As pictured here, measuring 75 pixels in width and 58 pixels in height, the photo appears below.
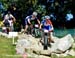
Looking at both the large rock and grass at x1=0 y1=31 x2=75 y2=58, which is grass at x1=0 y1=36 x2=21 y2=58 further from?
the large rock

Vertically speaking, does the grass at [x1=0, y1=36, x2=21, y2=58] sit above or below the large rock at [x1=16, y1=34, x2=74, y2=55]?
below

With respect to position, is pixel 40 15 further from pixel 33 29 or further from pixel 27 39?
pixel 27 39

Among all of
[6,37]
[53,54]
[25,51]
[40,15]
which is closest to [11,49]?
[25,51]

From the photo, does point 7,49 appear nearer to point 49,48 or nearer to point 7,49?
point 7,49

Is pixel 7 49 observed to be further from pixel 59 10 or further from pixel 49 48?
pixel 59 10

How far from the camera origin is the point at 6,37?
2406cm

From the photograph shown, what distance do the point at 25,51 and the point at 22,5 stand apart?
3296 cm

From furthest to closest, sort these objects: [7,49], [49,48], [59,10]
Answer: [59,10]
[49,48]
[7,49]

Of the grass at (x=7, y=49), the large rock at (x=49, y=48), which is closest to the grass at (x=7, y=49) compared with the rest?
the grass at (x=7, y=49)

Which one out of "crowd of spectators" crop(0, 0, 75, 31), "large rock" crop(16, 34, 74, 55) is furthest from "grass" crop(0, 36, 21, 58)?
"crowd of spectators" crop(0, 0, 75, 31)

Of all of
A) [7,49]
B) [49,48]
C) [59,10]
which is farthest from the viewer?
[59,10]

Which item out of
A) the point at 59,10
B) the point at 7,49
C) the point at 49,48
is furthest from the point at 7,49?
the point at 59,10

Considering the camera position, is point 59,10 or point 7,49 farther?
point 59,10

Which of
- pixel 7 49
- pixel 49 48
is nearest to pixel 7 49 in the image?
pixel 7 49
